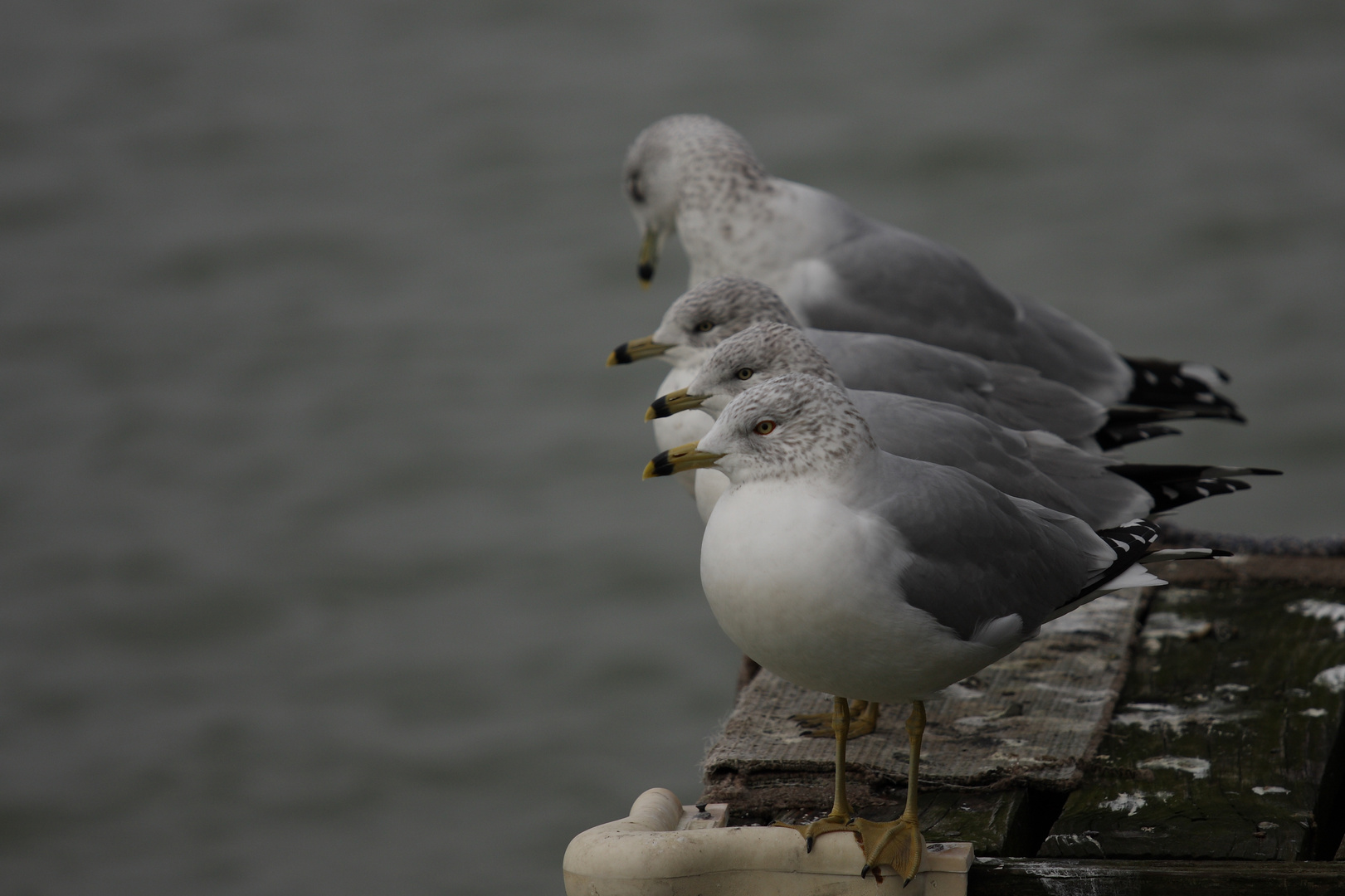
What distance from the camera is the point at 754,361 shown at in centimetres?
272

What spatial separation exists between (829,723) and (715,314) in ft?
3.36

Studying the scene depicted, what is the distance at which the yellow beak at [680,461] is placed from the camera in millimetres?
2273

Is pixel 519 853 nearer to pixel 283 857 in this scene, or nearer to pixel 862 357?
pixel 283 857

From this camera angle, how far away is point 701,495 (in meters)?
2.87

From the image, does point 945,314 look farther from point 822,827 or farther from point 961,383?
point 822,827

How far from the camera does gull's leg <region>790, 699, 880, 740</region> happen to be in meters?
2.59

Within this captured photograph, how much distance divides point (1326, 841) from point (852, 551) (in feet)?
2.91

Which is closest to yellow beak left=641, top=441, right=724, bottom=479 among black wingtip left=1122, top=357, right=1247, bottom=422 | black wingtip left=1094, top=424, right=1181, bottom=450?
black wingtip left=1094, top=424, right=1181, bottom=450

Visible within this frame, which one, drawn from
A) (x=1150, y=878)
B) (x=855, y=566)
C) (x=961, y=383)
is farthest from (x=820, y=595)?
(x=961, y=383)

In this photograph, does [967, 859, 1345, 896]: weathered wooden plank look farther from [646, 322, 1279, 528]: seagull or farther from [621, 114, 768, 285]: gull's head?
[621, 114, 768, 285]: gull's head

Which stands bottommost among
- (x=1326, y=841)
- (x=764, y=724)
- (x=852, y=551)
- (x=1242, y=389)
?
(x=1326, y=841)

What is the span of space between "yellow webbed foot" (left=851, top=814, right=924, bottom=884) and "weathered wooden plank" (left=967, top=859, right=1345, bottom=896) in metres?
0.09

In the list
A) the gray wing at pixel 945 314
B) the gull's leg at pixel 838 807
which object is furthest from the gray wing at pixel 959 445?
the gray wing at pixel 945 314

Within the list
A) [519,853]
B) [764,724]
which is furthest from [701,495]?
[519,853]
